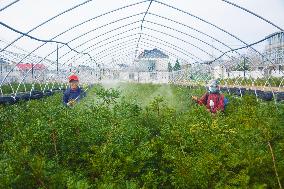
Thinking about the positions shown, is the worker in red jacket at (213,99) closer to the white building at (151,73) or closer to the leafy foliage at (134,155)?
the leafy foliage at (134,155)

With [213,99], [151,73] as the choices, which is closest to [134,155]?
[213,99]

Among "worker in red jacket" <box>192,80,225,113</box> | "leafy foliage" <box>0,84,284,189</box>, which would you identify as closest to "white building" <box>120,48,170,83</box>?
"worker in red jacket" <box>192,80,225,113</box>

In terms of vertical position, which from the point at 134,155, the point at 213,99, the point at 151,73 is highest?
the point at 151,73

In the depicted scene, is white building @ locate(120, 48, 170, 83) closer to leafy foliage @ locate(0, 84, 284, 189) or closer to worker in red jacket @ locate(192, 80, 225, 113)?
worker in red jacket @ locate(192, 80, 225, 113)

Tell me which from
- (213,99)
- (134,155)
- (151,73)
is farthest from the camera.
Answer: (151,73)

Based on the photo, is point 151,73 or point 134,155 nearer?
point 134,155

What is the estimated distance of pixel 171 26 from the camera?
1756cm

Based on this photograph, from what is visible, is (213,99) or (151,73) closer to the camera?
(213,99)

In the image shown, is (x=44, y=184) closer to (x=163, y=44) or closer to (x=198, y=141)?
(x=198, y=141)

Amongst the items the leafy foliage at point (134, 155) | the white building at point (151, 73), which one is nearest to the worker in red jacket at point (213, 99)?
the leafy foliage at point (134, 155)

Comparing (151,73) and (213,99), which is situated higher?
(151,73)

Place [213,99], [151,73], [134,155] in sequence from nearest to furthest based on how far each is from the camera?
[134,155] < [213,99] < [151,73]

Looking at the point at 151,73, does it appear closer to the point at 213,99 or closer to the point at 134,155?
the point at 213,99

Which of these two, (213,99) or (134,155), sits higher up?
(213,99)
